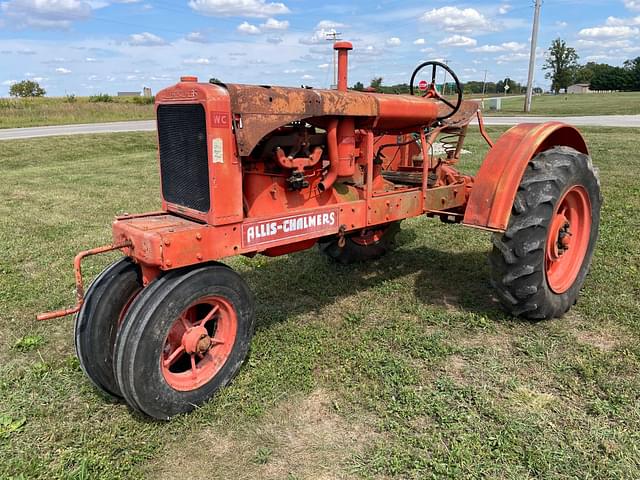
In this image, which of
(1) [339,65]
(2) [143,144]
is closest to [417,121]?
(1) [339,65]

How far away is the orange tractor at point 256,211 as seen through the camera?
274 centimetres

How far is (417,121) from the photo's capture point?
392cm

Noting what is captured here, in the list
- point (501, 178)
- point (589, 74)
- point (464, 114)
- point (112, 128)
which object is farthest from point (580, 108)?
point (589, 74)

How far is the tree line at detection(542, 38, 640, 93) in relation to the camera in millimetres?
71938

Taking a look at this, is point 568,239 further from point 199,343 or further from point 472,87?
point 472,87

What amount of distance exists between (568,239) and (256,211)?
2.65m

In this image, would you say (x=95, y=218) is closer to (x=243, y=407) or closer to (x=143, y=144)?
(x=243, y=407)

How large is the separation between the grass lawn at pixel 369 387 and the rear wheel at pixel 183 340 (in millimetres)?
158

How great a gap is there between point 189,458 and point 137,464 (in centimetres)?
25

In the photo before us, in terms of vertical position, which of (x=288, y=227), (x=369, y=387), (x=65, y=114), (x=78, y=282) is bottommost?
(x=369, y=387)

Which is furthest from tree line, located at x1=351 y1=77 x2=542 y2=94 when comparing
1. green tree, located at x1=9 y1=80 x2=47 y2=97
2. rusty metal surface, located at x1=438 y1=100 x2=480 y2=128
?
green tree, located at x1=9 y1=80 x2=47 y2=97

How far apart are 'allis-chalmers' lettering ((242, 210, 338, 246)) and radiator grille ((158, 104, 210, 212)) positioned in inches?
11.9

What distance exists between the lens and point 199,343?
9.46 feet

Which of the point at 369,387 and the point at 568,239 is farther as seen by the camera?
the point at 568,239
